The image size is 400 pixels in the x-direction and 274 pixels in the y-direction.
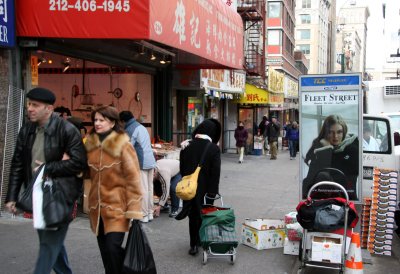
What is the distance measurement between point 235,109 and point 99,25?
1818 centimetres

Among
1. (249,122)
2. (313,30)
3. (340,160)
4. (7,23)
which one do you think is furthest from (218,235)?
(313,30)

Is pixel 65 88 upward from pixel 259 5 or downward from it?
downward

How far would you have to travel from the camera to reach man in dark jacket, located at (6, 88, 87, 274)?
13.7 feet

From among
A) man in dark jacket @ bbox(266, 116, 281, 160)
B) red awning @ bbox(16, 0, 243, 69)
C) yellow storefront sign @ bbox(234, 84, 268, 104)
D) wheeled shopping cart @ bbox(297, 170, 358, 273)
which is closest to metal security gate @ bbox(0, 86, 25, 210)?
red awning @ bbox(16, 0, 243, 69)

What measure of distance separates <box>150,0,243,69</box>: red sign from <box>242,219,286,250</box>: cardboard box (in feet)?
10.3

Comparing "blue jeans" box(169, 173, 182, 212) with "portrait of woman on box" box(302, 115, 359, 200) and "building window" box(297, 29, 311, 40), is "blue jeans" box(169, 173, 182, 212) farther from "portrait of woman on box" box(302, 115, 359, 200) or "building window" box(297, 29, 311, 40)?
"building window" box(297, 29, 311, 40)

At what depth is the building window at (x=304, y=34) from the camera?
87.6m

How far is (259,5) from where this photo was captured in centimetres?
2520

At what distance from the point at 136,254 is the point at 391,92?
13457mm

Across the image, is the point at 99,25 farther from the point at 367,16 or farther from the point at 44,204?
the point at 367,16

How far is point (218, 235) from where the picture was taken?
238 inches

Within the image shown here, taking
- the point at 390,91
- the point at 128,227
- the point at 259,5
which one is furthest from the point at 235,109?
the point at 128,227

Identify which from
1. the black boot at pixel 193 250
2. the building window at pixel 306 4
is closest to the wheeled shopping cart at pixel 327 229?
the black boot at pixel 193 250

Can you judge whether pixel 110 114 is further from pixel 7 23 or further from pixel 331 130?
pixel 7 23
